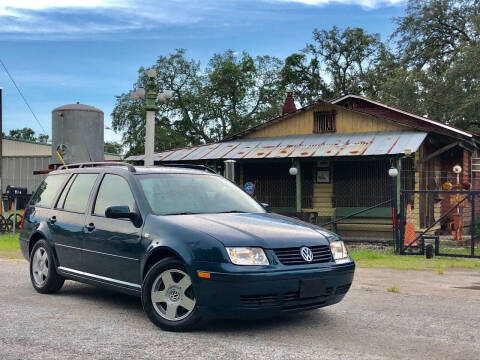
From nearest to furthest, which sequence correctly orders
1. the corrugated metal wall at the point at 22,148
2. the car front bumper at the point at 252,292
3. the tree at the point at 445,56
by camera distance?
1. the car front bumper at the point at 252,292
2. the tree at the point at 445,56
3. the corrugated metal wall at the point at 22,148

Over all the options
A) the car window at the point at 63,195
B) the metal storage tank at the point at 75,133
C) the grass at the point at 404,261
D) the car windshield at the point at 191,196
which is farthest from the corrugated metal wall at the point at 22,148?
the car windshield at the point at 191,196

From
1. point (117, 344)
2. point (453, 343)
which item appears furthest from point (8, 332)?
point (453, 343)

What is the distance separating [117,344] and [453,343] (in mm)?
2897

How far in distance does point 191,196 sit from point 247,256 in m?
1.50

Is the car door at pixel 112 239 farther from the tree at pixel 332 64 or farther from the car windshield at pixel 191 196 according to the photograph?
the tree at pixel 332 64

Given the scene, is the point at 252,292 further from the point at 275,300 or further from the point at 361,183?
the point at 361,183

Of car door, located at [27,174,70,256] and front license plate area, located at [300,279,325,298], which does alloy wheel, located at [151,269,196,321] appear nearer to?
front license plate area, located at [300,279,325,298]

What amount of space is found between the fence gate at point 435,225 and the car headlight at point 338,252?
724 cm

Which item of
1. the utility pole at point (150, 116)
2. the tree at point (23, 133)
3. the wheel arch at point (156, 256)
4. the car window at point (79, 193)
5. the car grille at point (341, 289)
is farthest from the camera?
the tree at point (23, 133)

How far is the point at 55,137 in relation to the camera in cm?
2277

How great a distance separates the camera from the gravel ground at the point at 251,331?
481 cm

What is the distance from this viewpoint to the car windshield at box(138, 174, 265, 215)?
6180 mm

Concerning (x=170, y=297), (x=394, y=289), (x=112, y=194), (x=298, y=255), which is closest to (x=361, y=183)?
(x=394, y=289)

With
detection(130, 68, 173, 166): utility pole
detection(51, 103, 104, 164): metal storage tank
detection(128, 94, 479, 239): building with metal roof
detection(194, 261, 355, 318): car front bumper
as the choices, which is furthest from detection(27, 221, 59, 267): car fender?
detection(51, 103, 104, 164): metal storage tank
